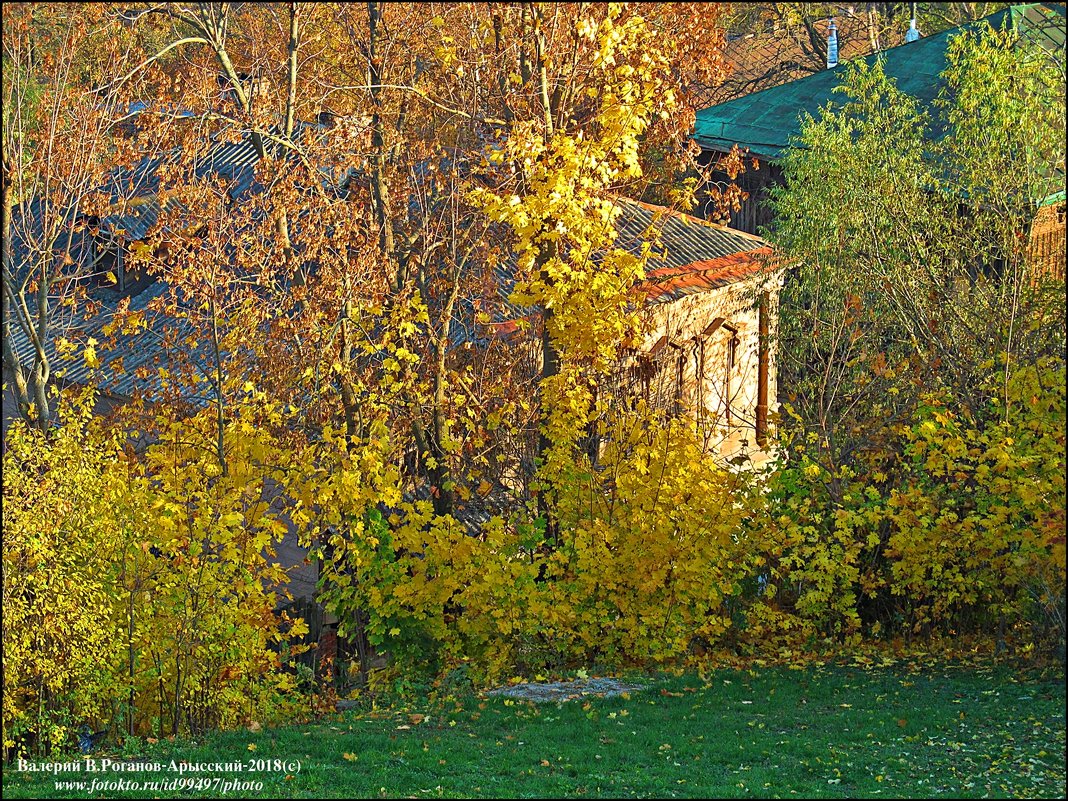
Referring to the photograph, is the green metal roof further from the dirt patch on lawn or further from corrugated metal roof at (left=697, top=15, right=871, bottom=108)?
the dirt patch on lawn

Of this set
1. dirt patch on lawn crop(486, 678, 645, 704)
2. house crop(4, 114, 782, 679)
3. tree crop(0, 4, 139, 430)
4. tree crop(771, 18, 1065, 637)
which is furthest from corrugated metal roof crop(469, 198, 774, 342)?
dirt patch on lawn crop(486, 678, 645, 704)

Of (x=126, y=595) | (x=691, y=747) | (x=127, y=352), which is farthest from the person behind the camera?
(x=127, y=352)

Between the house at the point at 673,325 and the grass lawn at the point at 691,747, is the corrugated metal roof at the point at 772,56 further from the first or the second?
the grass lawn at the point at 691,747

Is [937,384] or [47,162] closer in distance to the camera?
[47,162]

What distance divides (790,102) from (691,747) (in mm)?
18975

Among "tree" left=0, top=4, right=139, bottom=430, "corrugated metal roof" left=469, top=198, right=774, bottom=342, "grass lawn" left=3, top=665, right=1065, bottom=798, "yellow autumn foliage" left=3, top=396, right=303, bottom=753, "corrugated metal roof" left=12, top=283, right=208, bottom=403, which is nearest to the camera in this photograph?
"grass lawn" left=3, top=665, right=1065, bottom=798

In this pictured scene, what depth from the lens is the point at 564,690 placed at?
10.8 metres

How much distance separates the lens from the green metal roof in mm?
24000

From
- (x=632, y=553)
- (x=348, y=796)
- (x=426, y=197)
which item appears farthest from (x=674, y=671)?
(x=426, y=197)

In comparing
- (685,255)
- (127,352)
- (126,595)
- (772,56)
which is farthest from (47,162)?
(772,56)

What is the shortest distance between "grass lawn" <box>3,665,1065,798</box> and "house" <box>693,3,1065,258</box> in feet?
48.3

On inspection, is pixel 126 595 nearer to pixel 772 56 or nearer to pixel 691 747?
pixel 691 747

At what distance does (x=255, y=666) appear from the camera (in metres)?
10.8

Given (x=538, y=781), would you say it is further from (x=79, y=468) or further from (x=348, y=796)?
(x=79, y=468)
